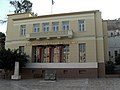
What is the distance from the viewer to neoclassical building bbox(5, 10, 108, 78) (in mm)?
30203

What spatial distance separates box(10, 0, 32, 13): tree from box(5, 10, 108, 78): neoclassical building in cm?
1324

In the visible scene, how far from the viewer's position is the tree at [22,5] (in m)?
47.7

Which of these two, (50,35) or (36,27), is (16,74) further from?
(36,27)

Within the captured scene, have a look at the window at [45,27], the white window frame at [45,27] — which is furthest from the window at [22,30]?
the window at [45,27]

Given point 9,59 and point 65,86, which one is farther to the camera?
point 9,59

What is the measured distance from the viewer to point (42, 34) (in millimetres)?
32625

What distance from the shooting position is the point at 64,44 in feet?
105

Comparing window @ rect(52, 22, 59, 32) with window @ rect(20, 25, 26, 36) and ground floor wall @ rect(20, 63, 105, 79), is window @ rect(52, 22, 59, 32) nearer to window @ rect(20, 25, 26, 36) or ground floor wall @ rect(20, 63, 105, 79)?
window @ rect(20, 25, 26, 36)

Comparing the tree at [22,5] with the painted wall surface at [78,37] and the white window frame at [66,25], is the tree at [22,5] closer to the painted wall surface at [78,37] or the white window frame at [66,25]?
the painted wall surface at [78,37]

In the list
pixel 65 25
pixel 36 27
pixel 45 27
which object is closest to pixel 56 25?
pixel 65 25

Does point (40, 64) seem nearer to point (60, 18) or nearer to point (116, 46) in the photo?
point (60, 18)

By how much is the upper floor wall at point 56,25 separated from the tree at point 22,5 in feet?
36.1

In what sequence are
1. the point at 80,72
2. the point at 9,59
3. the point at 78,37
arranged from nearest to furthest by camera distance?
the point at 9,59 < the point at 80,72 < the point at 78,37

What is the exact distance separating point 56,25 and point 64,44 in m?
3.65
